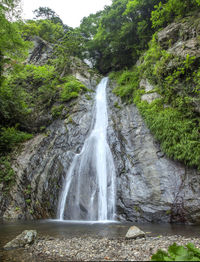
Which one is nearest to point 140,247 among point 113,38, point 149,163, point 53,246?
point 53,246

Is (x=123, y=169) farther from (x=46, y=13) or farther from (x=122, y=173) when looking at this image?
(x=46, y=13)

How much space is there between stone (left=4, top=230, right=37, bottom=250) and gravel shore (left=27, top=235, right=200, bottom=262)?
0.51 ft

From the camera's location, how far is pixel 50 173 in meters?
9.54

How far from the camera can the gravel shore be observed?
3.11 meters

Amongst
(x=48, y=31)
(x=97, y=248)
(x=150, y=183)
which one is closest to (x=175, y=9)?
(x=150, y=183)

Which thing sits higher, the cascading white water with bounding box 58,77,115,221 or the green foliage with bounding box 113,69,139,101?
the green foliage with bounding box 113,69,139,101

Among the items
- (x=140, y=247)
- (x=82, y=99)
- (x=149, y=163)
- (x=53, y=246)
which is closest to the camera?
(x=140, y=247)

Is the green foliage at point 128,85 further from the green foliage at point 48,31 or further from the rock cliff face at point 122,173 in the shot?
the green foliage at point 48,31

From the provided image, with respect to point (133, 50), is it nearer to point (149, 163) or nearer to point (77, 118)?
point (77, 118)

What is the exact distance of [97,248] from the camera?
3.54 m

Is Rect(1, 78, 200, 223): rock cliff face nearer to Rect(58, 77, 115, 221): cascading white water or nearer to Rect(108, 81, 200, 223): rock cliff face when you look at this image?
Rect(108, 81, 200, 223): rock cliff face

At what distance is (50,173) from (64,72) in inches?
455

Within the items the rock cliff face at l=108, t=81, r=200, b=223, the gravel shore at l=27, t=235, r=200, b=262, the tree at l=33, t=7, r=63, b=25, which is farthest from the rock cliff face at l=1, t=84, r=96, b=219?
the tree at l=33, t=7, r=63, b=25

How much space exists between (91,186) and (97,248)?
476 cm
